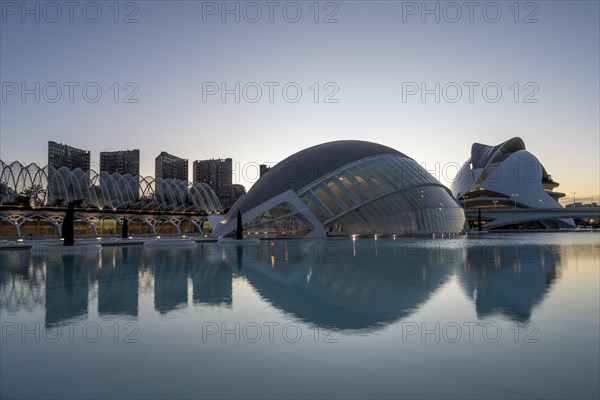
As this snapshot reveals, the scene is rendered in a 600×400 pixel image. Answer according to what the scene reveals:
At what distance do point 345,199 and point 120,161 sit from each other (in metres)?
103

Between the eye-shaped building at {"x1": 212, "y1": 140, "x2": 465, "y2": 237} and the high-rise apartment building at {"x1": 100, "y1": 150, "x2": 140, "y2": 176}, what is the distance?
89.6 meters

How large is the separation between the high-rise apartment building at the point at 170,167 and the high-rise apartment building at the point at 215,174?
317 inches

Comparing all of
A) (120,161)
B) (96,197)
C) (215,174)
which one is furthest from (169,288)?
(215,174)

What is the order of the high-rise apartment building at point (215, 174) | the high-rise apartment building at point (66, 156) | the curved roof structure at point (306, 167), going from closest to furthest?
the curved roof structure at point (306, 167), the high-rise apartment building at point (66, 156), the high-rise apartment building at point (215, 174)

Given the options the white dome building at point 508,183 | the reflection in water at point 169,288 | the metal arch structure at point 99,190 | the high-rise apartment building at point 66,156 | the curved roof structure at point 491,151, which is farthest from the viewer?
the high-rise apartment building at point 66,156

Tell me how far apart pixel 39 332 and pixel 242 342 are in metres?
3.18

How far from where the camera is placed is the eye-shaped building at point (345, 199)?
43562 mm

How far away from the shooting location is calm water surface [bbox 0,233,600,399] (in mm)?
4422

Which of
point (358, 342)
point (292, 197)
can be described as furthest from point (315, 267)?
point (292, 197)

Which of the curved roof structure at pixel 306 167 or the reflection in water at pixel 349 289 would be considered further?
the curved roof structure at pixel 306 167

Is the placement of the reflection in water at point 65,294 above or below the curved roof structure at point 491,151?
below
